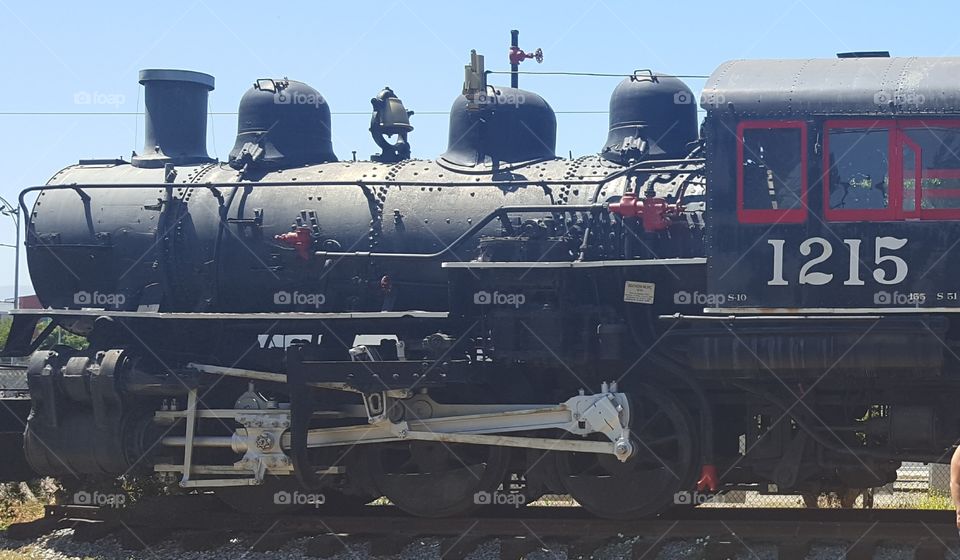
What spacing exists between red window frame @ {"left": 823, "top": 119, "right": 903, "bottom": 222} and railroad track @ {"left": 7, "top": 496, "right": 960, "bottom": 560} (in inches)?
115

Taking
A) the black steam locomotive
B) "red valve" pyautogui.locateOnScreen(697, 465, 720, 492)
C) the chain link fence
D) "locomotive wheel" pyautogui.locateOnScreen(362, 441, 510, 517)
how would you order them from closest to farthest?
the black steam locomotive, "red valve" pyautogui.locateOnScreen(697, 465, 720, 492), "locomotive wheel" pyautogui.locateOnScreen(362, 441, 510, 517), the chain link fence

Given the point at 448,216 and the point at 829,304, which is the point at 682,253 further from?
the point at 448,216

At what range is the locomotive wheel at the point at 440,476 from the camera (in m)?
10.9

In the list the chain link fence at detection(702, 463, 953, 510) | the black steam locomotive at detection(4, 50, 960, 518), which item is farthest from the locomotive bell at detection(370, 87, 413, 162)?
the chain link fence at detection(702, 463, 953, 510)

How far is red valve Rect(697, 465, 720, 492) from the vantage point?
34.1 ft

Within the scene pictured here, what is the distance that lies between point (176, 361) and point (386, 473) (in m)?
2.52

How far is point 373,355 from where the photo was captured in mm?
10914

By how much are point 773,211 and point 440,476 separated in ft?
13.6

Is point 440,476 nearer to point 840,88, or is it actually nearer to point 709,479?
point 709,479

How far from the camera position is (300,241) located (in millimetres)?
11289

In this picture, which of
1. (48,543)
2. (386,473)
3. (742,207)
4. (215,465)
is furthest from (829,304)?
(48,543)

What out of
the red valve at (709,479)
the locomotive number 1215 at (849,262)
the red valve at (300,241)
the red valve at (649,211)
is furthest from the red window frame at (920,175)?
the red valve at (300,241)

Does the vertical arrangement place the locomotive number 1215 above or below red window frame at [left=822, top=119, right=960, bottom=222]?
below

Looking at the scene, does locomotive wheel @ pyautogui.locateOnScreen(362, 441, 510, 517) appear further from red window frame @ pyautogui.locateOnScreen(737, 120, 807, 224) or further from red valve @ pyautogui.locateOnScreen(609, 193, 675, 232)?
red window frame @ pyautogui.locateOnScreen(737, 120, 807, 224)
